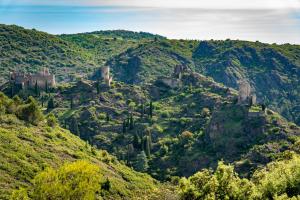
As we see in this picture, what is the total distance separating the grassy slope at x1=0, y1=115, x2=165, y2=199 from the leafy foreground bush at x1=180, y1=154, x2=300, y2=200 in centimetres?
3865

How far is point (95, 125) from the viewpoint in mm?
193000

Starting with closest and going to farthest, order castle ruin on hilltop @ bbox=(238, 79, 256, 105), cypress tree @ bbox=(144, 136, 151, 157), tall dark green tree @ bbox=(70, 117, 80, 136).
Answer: cypress tree @ bbox=(144, 136, 151, 157) → castle ruin on hilltop @ bbox=(238, 79, 256, 105) → tall dark green tree @ bbox=(70, 117, 80, 136)

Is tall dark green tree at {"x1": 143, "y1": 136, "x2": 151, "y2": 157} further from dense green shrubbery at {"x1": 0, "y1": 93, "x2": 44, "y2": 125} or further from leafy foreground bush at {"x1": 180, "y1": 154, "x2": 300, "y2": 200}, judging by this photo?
leafy foreground bush at {"x1": 180, "y1": 154, "x2": 300, "y2": 200}

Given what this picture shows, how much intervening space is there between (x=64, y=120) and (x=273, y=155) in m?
78.3

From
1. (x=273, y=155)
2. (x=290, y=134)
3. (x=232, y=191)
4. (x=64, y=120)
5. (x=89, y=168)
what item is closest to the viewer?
(x=232, y=191)

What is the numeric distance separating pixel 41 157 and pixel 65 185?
49.2 m

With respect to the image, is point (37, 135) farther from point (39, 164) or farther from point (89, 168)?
point (89, 168)

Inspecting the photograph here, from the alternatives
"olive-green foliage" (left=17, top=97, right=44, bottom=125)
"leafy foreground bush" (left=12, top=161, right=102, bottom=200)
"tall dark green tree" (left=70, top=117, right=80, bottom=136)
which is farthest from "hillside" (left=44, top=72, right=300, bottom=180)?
"leafy foreground bush" (left=12, top=161, right=102, bottom=200)

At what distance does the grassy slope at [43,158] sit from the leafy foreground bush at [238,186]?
38647mm

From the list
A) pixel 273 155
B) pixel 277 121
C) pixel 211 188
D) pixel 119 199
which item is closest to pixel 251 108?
A: pixel 277 121

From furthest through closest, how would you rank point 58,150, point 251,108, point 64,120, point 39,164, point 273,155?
1. point 64,120
2. point 251,108
3. point 273,155
4. point 58,150
5. point 39,164

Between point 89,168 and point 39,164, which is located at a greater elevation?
point 89,168

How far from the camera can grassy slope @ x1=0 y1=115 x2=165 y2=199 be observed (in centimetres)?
10300

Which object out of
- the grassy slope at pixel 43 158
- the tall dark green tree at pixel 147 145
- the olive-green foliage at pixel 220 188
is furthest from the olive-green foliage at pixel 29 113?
the olive-green foliage at pixel 220 188
